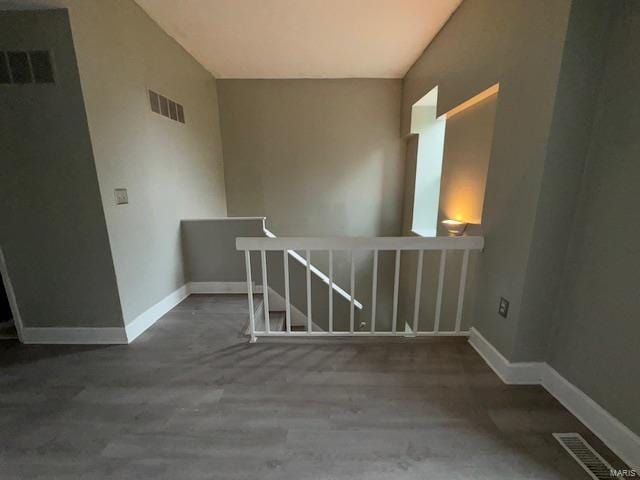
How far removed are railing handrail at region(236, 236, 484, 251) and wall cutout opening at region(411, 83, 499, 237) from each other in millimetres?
390

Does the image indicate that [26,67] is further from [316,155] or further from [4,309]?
[316,155]

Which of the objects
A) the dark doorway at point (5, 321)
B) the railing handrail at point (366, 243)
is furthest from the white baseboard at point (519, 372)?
the dark doorway at point (5, 321)

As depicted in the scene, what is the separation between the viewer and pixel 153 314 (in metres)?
2.34

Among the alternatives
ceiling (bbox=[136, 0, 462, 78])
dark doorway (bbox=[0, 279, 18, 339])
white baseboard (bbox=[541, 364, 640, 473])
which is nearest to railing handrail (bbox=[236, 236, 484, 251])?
white baseboard (bbox=[541, 364, 640, 473])

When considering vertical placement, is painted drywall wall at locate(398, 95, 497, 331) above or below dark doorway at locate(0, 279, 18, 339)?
above

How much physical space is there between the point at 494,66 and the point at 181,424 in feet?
9.43

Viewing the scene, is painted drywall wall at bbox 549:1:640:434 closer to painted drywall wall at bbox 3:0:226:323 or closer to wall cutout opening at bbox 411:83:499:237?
wall cutout opening at bbox 411:83:499:237

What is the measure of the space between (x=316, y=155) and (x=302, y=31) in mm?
1643

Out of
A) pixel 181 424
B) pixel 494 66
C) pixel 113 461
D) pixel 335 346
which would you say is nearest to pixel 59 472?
pixel 113 461

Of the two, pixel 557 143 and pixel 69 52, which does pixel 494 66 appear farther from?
pixel 69 52

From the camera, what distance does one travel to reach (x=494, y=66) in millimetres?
1678

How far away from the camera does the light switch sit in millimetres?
1945

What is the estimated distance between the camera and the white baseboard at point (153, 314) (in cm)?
209

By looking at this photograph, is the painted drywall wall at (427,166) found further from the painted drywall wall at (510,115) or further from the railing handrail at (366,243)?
the railing handrail at (366,243)
